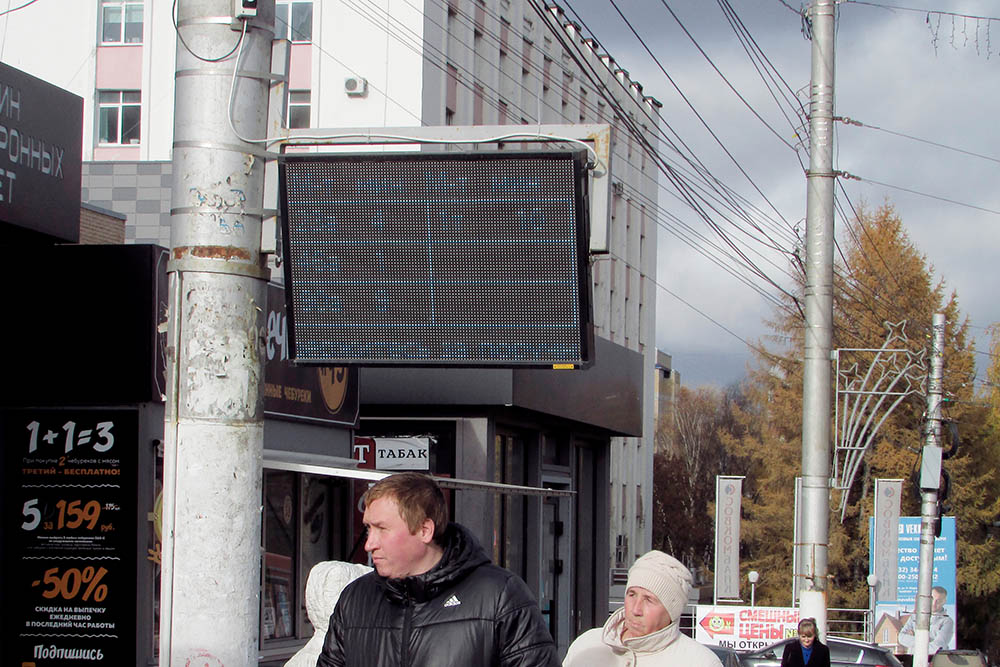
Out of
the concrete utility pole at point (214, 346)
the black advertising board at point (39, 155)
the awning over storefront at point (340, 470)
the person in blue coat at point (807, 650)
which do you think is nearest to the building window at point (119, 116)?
the awning over storefront at point (340, 470)

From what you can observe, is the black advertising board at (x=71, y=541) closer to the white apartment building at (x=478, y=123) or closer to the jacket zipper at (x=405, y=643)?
the white apartment building at (x=478, y=123)

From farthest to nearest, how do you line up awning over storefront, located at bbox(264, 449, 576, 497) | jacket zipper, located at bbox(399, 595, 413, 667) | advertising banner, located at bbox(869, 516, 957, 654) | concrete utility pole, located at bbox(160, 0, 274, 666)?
advertising banner, located at bbox(869, 516, 957, 654) → awning over storefront, located at bbox(264, 449, 576, 497) → concrete utility pole, located at bbox(160, 0, 274, 666) → jacket zipper, located at bbox(399, 595, 413, 667)

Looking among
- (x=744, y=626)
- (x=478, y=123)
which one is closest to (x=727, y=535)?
(x=744, y=626)

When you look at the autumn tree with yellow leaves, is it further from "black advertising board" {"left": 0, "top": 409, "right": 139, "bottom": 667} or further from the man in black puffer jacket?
the man in black puffer jacket

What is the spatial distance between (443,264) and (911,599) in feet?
83.7

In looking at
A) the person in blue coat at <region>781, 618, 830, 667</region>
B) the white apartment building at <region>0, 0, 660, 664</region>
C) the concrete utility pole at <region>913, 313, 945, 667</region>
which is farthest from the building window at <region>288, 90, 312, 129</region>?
the person in blue coat at <region>781, 618, 830, 667</region>

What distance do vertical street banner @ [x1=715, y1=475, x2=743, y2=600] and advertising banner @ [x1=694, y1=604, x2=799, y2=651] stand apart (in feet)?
1.09

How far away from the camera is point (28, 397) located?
1058cm

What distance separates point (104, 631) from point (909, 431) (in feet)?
136

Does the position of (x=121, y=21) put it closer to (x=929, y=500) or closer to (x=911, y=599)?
(x=911, y=599)

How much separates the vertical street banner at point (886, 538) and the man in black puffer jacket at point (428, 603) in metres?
22.9

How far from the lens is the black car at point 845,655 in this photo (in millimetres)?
21172

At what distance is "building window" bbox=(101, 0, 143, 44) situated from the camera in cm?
3728

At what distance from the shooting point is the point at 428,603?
12.4ft
